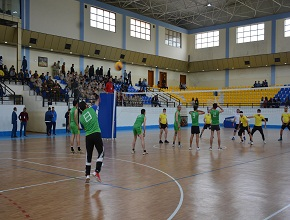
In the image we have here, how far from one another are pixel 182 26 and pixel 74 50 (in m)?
18.2

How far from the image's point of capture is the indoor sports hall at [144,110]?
655 cm

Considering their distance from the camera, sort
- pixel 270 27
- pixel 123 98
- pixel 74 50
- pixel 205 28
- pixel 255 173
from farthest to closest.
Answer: pixel 205 28 → pixel 270 27 → pixel 74 50 → pixel 123 98 → pixel 255 173

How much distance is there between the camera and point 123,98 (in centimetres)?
2944

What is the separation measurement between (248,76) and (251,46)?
392 centimetres

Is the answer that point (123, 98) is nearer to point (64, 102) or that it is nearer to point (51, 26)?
point (64, 102)

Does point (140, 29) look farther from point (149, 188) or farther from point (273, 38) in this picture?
point (149, 188)

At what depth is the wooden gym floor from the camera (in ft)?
18.2

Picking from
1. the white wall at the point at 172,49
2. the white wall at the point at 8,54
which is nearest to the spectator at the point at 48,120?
the white wall at the point at 8,54

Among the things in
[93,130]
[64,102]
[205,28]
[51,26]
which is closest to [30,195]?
[93,130]

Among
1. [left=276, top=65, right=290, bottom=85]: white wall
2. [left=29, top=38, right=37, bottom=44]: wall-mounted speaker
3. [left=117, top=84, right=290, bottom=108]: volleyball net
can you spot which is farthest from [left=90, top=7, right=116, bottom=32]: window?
[left=276, top=65, right=290, bottom=85]: white wall

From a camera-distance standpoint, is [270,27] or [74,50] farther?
[270,27]

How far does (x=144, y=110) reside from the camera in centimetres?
1288

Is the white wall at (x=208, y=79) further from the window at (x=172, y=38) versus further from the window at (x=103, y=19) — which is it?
the window at (x=103, y=19)

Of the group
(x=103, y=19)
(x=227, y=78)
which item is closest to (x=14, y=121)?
(x=103, y=19)
